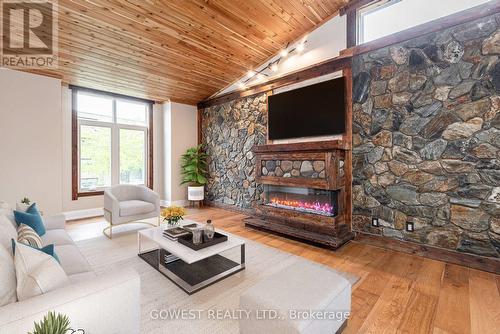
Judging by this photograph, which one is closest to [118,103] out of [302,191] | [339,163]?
[302,191]

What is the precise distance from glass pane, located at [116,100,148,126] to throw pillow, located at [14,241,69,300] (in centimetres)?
487

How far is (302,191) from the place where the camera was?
3801 millimetres

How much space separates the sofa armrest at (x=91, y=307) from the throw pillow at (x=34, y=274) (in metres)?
0.09

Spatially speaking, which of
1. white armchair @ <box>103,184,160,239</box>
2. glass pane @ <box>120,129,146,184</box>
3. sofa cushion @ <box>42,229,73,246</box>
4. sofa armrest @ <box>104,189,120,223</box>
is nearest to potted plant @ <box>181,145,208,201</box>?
glass pane @ <box>120,129,146,184</box>

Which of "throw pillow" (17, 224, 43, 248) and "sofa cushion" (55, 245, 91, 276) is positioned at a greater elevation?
"throw pillow" (17, 224, 43, 248)

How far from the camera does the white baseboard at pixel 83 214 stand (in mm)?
4662

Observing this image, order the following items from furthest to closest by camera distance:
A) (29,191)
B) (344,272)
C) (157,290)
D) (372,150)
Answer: (29,191) < (372,150) < (344,272) < (157,290)

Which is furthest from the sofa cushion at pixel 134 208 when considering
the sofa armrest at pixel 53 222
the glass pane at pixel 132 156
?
the glass pane at pixel 132 156

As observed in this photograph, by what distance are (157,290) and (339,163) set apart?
2.81m

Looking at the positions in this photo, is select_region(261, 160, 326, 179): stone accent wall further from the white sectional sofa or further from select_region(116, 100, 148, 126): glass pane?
select_region(116, 100, 148, 126): glass pane

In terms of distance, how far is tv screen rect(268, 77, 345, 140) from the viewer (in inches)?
143

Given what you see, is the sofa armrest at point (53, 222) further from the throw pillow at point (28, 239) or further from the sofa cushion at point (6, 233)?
the throw pillow at point (28, 239)

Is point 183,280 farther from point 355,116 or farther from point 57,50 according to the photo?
point 57,50

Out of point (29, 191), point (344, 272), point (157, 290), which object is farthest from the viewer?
point (29, 191)
